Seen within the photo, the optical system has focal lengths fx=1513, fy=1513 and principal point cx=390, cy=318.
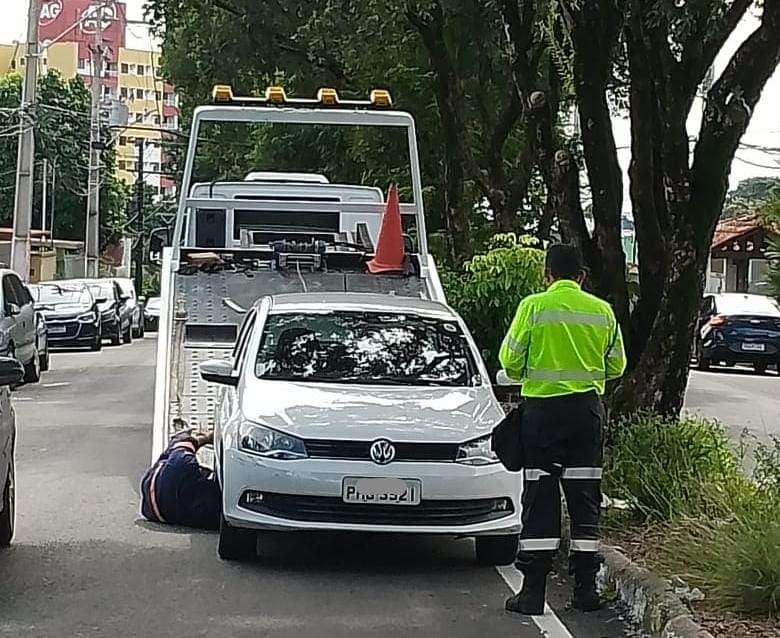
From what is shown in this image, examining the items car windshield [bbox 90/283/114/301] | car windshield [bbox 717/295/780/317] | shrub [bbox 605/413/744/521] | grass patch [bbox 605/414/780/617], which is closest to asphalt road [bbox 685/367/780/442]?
car windshield [bbox 717/295/780/317]

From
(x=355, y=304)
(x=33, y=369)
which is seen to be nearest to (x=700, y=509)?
(x=355, y=304)

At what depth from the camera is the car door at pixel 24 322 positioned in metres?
20.2

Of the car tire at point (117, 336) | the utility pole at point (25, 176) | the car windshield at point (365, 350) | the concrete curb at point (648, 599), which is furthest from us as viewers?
the car tire at point (117, 336)

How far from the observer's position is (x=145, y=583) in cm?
838

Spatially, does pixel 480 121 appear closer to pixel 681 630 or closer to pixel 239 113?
pixel 239 113

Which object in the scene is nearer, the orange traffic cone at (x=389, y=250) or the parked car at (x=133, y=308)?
the orange traffic cone at (x=389, y=250)

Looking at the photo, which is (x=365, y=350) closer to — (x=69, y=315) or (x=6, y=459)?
(x=6, y=459)

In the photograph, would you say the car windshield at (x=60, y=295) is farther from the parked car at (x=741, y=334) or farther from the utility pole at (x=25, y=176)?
the parked car at (x=741, y=334)

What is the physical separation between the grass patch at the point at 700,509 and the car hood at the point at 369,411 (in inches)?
42.6

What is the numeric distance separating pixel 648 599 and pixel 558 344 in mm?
1375

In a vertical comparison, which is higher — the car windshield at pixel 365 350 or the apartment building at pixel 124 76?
the apartment building at pixel 124 76

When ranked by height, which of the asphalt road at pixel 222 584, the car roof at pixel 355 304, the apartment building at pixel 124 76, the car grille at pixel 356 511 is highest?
the apartment building at pixel 124 76

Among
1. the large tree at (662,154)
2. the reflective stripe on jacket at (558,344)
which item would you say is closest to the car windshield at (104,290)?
the large tree at (662,154)

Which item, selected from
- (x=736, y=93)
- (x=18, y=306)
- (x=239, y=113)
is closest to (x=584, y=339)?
(x=736, y=93)
